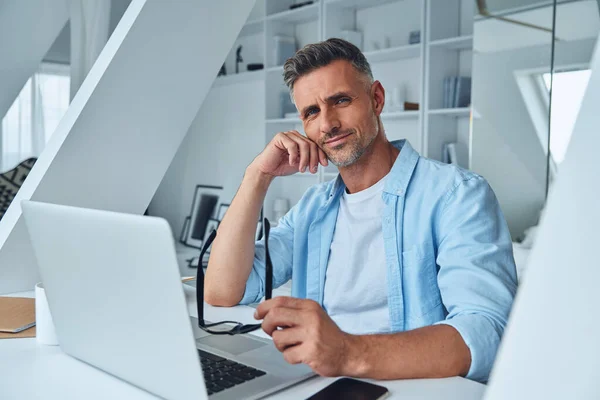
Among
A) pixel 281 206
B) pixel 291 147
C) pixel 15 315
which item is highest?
pixel 291 147

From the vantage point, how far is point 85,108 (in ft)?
4.89

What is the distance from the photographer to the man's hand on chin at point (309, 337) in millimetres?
868

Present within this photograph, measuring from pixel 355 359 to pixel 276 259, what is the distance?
0.74 metres

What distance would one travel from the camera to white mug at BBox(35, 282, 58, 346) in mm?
1073

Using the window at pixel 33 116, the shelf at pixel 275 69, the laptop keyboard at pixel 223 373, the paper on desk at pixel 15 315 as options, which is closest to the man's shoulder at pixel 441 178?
the laptop keyboard at pixel 223 373

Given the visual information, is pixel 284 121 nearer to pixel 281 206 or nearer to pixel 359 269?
pixel 281 206

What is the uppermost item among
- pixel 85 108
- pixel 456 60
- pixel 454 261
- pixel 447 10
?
pixel 447 10

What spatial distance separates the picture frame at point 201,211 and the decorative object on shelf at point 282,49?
1319 millimetres

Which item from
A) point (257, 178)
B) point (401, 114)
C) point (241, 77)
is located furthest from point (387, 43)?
point (257, 178)

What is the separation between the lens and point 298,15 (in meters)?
4.28

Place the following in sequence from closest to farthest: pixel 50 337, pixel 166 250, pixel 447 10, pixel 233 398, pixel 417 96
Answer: pixel 166 250, pixel 233 398, pixel 50 337, pixel 447 10, pixel 417 96

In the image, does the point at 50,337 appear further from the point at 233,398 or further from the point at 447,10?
the point at 447,10

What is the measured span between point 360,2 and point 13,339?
3.36m

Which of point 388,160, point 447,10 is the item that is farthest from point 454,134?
point 388,160
